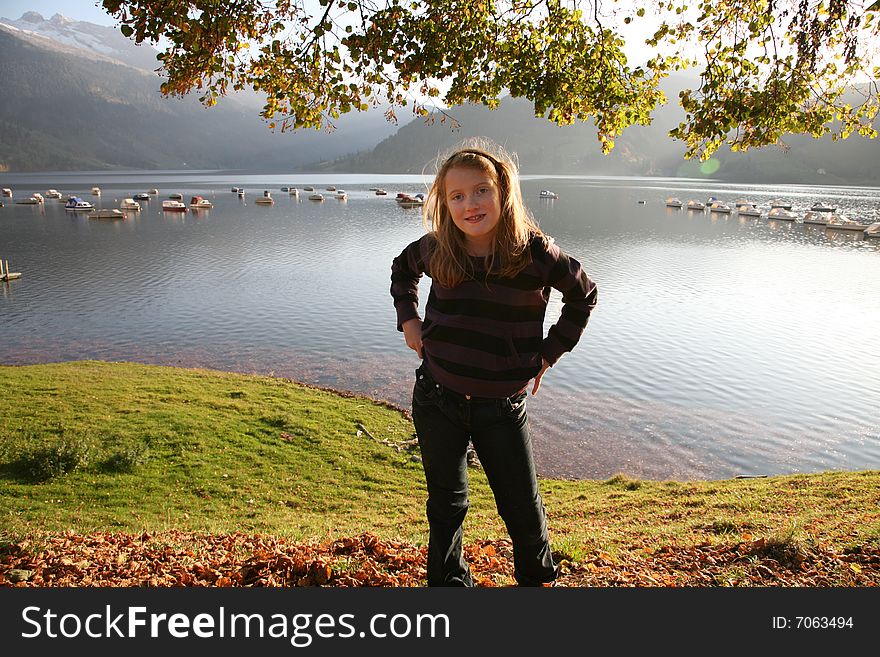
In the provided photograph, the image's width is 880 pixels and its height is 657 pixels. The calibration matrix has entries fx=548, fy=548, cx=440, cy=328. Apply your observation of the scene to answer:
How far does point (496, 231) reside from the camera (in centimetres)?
364

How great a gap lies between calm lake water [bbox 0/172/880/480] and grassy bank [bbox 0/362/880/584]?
13.3ft

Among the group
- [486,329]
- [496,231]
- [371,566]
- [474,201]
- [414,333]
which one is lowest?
[371,566]

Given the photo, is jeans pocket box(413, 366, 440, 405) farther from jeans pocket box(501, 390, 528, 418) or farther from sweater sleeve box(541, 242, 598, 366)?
sweater sleeve box(541, 242, 598, 366)

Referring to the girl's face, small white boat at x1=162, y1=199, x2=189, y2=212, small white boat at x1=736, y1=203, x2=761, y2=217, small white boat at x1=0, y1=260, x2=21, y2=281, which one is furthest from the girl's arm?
small white boat at x1=736, y1=203, x2=761, y2=217

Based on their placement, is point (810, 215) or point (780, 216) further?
point (810, 215)

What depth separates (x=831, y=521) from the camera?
6758 millimetres

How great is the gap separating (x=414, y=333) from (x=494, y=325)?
70 centimetres

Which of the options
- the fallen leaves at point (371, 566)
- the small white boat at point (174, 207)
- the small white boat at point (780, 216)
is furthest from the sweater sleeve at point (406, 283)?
the small white boat at point (780, 216)

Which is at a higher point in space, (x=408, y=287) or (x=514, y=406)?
(x=408, y=287)

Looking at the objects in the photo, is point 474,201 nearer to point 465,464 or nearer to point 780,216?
point 465,464

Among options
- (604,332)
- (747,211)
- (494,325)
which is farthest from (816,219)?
(494,325)

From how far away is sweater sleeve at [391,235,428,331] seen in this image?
4051mm

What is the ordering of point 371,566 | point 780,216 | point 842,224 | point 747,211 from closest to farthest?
point 371,566 → point 842,224 → point 780,216 → point 747,211

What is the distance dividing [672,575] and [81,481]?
953 centimetres
